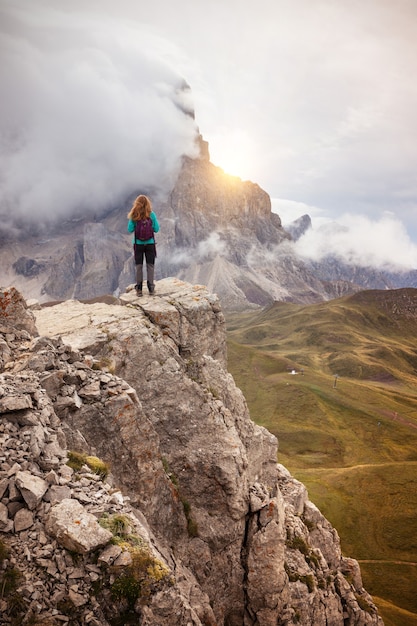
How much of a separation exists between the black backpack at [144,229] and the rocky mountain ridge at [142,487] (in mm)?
5590

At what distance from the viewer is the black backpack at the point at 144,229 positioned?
25.6 metres

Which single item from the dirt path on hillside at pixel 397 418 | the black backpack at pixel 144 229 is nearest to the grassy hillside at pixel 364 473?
the dirt path on hillside at pixel 397 418

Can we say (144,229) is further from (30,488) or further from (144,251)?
(30,488)

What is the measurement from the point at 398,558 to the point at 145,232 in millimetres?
93088

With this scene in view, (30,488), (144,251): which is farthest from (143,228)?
(30,488)

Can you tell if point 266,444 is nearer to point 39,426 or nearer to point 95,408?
point 95,408

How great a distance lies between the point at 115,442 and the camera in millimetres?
17547

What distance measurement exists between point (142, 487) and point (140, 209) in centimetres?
1778

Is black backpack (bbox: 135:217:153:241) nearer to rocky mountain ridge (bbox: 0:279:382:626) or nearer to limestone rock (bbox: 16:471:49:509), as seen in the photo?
rocky mountain ridge (bbox: 0:279:382:626)

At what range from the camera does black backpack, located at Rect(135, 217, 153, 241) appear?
83.9ft

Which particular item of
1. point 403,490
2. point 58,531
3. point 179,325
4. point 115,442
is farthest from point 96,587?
point 403,490

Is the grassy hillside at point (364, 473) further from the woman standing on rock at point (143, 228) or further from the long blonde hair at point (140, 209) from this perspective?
the long blonde hair at point (140, 209)

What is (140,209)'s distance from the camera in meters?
24.7

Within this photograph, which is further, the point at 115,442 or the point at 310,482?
the point at 310,482
